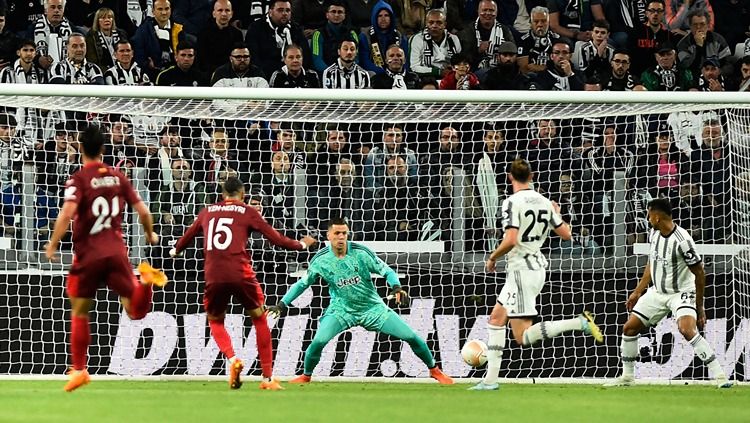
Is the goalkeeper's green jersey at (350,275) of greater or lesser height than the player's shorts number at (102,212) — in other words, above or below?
below

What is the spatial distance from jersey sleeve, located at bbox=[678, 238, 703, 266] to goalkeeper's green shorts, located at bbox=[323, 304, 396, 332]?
8.92 feet

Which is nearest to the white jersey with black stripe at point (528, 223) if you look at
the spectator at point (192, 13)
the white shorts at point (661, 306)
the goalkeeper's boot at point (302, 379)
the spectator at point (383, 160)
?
the white shorts at point (661, 306)

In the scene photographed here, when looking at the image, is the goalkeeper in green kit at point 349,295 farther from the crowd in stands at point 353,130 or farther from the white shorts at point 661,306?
the white shorts at point 661,306

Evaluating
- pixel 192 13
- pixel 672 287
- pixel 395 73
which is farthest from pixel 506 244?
pixel 192 13

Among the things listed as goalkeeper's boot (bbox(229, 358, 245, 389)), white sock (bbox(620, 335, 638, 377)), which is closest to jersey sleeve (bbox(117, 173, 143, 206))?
goalkeeper's boot (bbox(229, 358, 245, 389))

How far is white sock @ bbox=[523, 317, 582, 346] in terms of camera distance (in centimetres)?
1073

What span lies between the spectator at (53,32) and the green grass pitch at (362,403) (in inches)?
165

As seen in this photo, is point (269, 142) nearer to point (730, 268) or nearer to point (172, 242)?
point (172, 242)

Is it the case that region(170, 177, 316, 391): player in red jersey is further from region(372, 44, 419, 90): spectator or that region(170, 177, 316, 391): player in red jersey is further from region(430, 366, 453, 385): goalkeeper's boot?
region(372, 44, 419, 90): spectator

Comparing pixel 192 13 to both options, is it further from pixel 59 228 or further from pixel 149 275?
pixel 59 228

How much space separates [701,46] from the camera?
16.7 metres

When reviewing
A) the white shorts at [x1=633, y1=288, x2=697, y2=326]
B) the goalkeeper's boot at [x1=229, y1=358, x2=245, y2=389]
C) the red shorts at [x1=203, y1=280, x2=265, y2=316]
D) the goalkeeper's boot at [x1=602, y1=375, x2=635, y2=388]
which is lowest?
the goalkeeper's boot at [x1=602, y1=375, x2=635, y2=388]

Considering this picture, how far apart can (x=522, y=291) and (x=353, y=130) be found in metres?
3.77

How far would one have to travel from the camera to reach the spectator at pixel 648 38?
16453 millimetres
